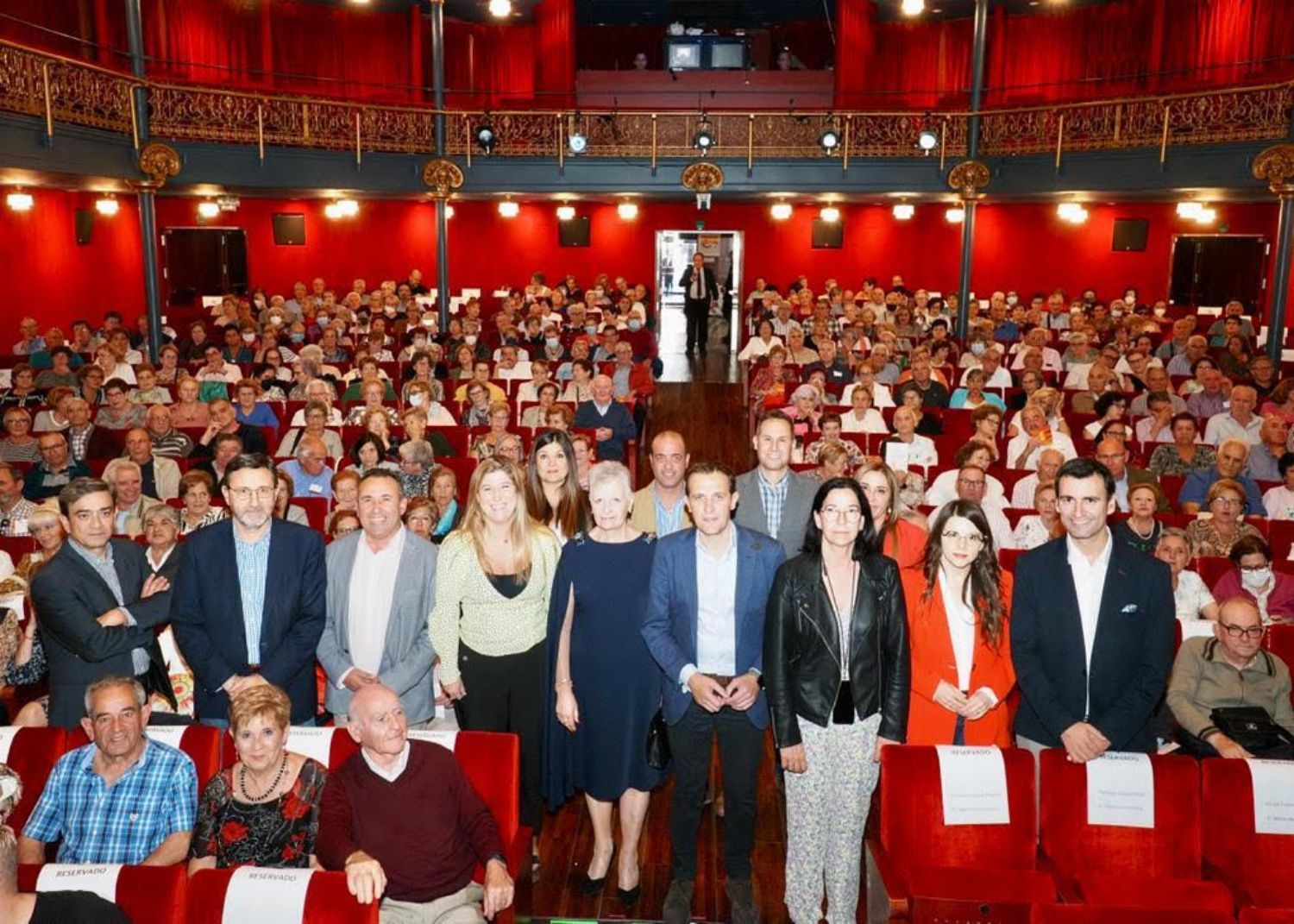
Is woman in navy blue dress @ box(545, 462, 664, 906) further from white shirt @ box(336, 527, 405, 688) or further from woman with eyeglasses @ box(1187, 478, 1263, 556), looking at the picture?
woman with eyeglasses @ box(1187, 478, 1263, 556)

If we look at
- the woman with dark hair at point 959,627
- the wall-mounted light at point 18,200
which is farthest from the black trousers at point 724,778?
the wall-mounted light at point 18,200

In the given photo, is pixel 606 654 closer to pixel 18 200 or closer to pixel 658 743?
pixel 658 743

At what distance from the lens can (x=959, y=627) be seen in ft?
11.6

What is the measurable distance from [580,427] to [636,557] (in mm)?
4467

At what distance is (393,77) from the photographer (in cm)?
2031

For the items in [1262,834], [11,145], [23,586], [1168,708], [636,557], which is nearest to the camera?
[1262,834]

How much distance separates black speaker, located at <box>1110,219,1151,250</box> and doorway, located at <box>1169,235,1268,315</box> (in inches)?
23.5

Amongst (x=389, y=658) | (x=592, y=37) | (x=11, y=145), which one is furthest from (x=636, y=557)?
(x=592, y=37)

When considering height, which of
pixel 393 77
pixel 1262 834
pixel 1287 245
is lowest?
pixel 1262 834

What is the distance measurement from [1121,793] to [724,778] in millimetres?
1175

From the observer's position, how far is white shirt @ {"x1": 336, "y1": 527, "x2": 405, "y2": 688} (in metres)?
3.85

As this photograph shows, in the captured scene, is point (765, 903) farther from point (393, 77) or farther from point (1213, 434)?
point (393, 77)

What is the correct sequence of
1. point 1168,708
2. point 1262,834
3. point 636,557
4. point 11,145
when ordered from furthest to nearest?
1. point 11,145
2. point 1168,708
3. point 636,557
4. point 1262,834

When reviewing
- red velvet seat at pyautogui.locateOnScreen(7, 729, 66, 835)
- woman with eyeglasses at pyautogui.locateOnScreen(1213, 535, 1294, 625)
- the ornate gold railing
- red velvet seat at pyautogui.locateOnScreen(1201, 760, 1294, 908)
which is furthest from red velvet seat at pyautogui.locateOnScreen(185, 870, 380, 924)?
the ornate gold railing
